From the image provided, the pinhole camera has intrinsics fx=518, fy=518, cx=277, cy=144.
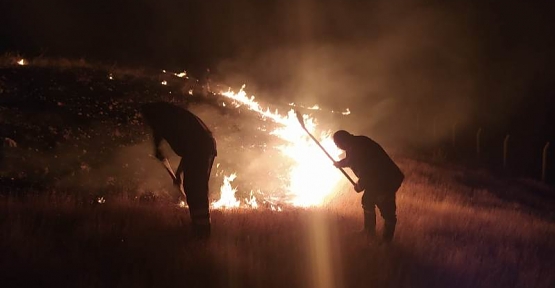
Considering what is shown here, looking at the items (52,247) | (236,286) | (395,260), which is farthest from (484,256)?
(52,247)

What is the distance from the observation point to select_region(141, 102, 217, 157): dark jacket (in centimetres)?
682

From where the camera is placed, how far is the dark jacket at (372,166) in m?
7.49

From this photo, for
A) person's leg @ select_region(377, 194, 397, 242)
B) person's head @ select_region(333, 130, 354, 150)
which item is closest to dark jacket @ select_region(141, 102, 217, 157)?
person's head @ select_region(333, 130, 354, 150)

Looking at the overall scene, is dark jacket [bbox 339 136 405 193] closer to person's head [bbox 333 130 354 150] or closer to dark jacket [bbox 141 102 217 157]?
person's head [bbox 333 130 354 150]

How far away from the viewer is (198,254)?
625cm

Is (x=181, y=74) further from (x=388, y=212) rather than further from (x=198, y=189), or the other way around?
(x=388, y=212)

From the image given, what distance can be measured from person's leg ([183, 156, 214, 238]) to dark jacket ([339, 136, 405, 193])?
212 cm

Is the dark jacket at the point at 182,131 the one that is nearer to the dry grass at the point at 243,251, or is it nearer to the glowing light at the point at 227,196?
the dry grass at the point at 243,251

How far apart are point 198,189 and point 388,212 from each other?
2841 mm

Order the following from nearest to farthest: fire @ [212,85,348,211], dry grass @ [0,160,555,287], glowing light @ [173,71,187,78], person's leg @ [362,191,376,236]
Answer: dry grass @ [0,160,555,287]
person's leg @ [362,191,376,236]
fire @ [212,85,348,211]
glowing light @ [173,71,187,78]

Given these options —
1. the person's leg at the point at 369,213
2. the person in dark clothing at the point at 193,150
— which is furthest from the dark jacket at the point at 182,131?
the person's leg at the point at 369,213

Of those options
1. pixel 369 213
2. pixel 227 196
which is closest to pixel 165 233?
pixel 369 213

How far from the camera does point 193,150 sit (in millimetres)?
6785

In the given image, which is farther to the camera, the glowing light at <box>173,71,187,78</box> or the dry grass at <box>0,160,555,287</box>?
the glowing light at <box>173,71,187,78</box>
